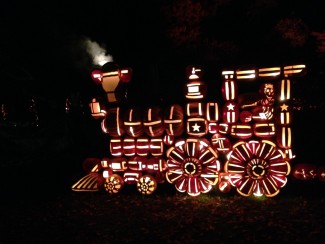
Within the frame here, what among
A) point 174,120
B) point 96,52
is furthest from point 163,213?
point 96,52

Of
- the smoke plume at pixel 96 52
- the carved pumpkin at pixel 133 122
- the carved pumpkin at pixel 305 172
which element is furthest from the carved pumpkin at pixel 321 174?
the smoke plume at pixel 96 52

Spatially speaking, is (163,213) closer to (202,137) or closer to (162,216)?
(162,216)

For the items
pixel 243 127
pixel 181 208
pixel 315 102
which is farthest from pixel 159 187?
pixel 315 102

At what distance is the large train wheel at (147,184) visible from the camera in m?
10.6

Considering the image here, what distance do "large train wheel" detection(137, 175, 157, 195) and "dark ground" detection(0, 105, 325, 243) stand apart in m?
0.19

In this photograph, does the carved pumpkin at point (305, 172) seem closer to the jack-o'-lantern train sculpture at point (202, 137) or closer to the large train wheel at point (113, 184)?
the jack-o'-lantern train sculpture at point (202, 137)

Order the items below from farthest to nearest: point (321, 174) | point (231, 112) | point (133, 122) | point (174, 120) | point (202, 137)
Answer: point (133, 122) < point (202, 137) < point (174, 120) < point (321, 174) < point (231, 112)

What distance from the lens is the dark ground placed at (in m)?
7.74

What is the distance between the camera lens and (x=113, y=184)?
11.0m

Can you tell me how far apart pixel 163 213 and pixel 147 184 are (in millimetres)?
1617

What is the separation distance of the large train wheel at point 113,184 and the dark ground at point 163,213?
184mm

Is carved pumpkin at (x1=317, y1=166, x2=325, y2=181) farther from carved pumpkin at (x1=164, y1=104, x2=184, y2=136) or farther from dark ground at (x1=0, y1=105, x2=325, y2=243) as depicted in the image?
carved pumpkin at (x1=164, y1=104, x2=184, y2=136)

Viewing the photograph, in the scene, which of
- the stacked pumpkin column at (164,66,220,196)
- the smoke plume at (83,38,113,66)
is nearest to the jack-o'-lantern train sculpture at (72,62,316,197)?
the stacked pumpkin column at (164,66,220,196)

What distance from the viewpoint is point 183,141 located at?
10211 mm
